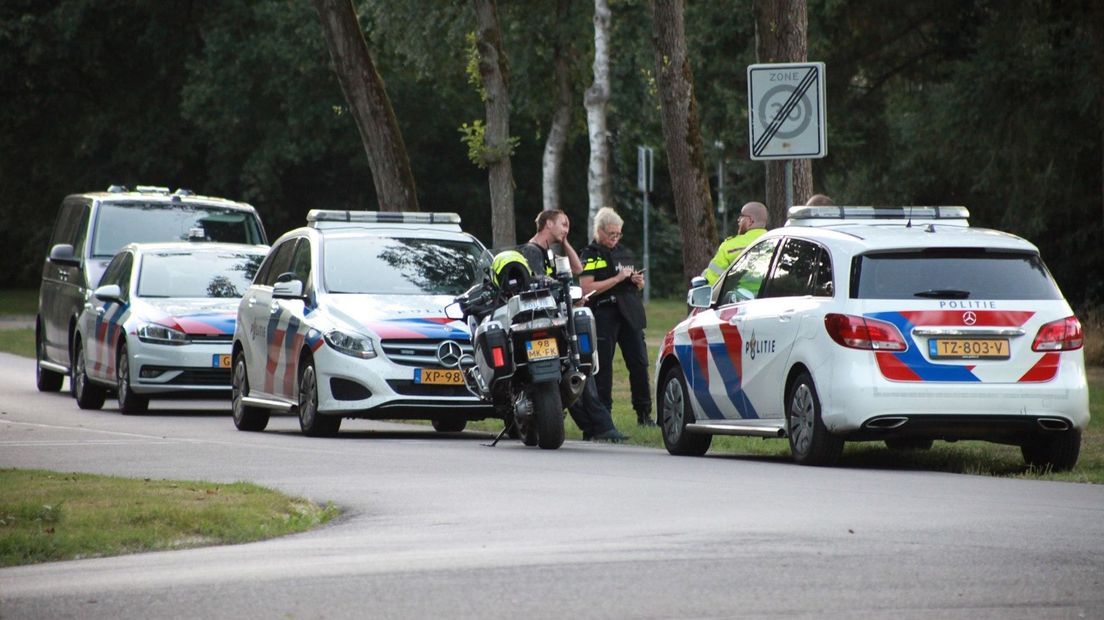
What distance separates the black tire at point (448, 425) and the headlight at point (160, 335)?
3.05 m

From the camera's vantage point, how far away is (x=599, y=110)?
48250 mm

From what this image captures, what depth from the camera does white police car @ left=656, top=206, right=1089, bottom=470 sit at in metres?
13.1

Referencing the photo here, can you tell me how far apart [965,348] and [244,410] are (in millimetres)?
8068

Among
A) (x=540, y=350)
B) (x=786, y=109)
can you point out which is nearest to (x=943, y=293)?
(x=540, y=350)

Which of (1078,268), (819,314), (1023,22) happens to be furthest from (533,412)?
(1078,268)

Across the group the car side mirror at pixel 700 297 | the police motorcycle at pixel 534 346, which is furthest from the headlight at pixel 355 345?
the car side mirror at pixel 700 297

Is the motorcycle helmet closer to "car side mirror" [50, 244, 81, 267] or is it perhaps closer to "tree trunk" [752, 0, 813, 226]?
"tree trunk" [752, 0, 813, 226]

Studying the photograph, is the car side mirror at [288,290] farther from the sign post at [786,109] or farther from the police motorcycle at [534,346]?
the sign post at [786,109]

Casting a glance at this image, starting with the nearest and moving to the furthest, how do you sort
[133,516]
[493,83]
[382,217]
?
[133,516]
[382,217]
[493,83]

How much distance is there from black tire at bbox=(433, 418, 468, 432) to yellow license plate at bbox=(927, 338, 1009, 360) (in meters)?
7.01

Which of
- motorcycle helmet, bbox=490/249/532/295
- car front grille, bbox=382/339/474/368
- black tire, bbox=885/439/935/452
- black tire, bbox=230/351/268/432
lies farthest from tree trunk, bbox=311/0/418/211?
black tire, bbox=885/439/935/452

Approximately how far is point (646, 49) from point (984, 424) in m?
36.0

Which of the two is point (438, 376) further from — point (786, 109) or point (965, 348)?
point (965, 348)

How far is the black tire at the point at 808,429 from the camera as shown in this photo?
13539mm
